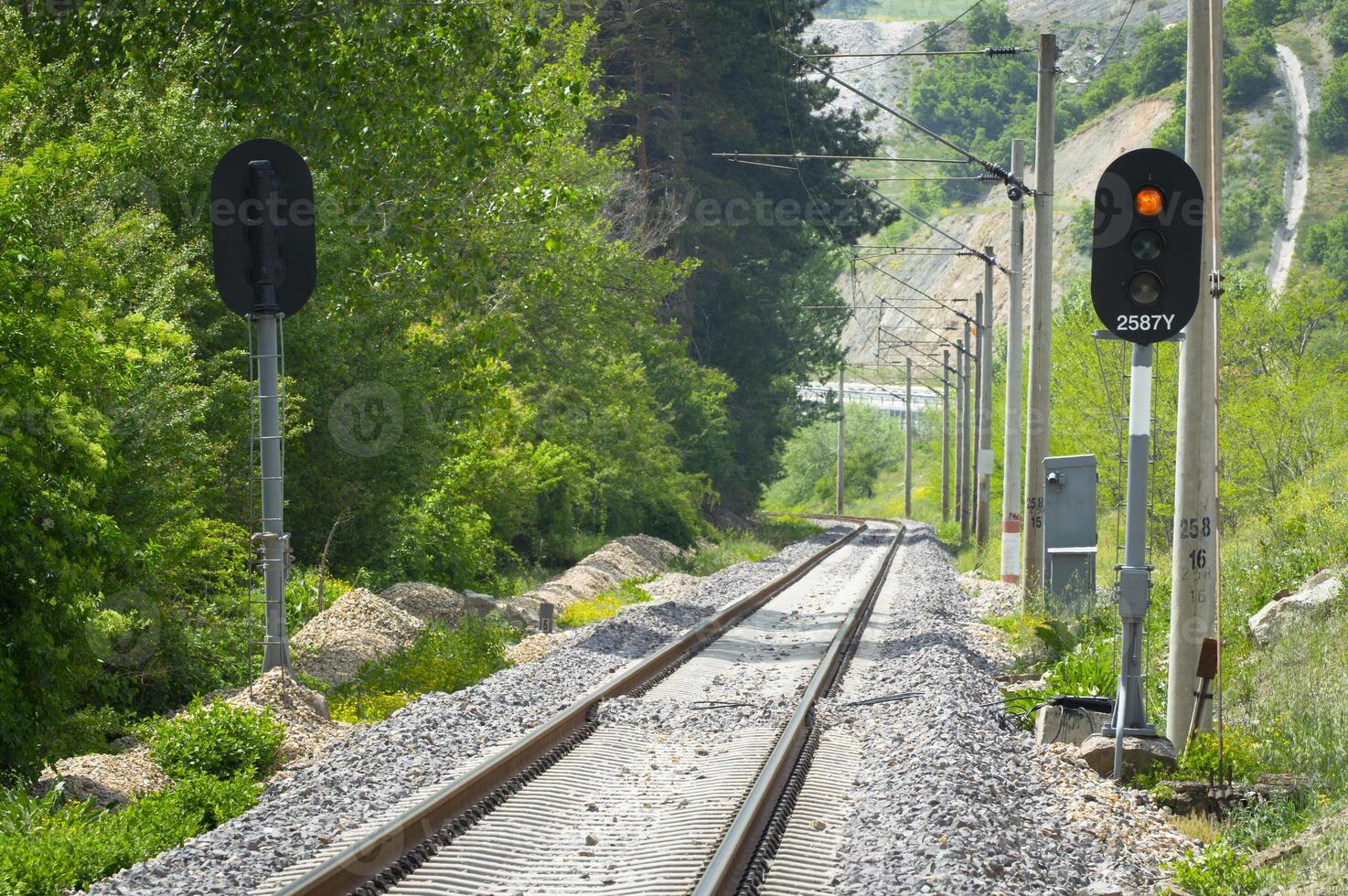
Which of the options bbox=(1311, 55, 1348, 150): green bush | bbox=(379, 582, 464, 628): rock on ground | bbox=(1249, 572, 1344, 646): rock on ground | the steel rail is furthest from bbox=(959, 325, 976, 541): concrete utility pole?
bbox=(1311, 55, 1348, 150): green bush

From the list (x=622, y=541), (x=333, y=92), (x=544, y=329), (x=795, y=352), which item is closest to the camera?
(x=333, y=92)

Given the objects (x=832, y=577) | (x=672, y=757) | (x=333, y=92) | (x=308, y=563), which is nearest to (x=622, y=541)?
(x=832, y=577)

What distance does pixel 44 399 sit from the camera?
10.7m

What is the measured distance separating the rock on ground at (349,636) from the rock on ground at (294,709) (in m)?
2.17

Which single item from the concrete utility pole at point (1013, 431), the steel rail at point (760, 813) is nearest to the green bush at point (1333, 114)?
the concrete utility pole at point (1013, 431)

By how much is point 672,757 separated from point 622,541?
2705 cm

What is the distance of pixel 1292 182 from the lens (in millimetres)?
172875

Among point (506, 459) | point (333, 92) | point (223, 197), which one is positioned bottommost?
point (506, 459)

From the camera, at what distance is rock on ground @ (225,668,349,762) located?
11617mm

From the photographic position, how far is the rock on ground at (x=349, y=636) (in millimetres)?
15352

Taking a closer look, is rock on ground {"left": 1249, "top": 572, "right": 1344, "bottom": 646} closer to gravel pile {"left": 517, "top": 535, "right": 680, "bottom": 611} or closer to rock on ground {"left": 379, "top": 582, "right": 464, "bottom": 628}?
rock on ground {"left": 379, "top": 582, "right": 464, "bottom": 628}

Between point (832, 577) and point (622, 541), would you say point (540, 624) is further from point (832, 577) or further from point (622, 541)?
point (622, 541)

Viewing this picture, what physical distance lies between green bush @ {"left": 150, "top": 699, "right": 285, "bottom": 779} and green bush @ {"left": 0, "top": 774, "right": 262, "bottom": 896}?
267 mm

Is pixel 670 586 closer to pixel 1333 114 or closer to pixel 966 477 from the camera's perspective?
pixel 966 477
